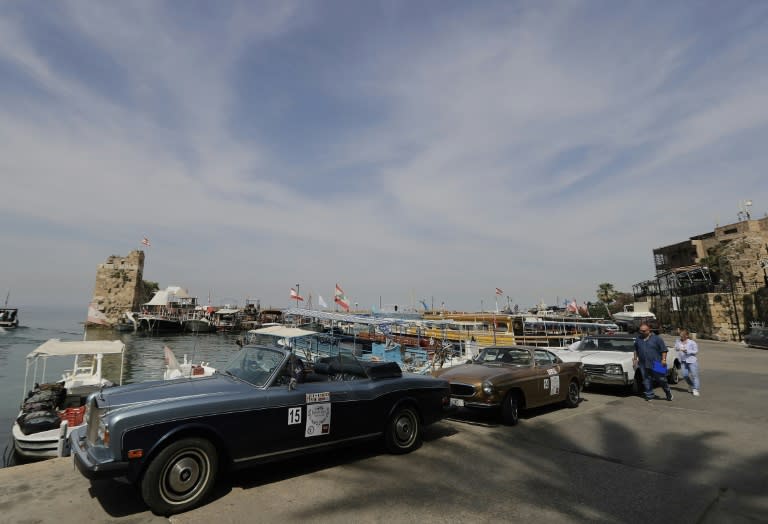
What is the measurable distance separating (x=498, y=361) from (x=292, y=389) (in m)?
5.48

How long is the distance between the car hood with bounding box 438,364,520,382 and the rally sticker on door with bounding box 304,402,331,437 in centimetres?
332

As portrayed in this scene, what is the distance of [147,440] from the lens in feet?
12.6

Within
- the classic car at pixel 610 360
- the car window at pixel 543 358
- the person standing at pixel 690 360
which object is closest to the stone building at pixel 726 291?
the classic car at pixel 610 360

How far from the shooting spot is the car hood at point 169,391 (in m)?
4.25

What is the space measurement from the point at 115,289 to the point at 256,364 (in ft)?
Answer: 284

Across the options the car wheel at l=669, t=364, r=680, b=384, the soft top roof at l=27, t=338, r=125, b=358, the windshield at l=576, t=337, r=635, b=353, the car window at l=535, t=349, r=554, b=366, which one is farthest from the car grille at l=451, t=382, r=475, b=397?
the soft top roof at l=27, t=338, r=125, b=358

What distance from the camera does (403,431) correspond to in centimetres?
600

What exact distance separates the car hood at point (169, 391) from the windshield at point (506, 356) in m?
5.90

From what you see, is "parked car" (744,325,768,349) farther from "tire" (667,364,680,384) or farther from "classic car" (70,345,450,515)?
"classic car" (70,345,450,515)

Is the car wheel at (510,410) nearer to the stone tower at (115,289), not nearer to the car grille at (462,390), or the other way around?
the car grille at (462,390)

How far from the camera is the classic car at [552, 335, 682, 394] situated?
10453 mm

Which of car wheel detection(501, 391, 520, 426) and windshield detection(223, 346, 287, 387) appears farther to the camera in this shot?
car wheel detection(501, 391, 520, 426)

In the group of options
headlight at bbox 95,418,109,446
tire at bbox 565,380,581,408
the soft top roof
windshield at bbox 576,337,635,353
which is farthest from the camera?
the soft top roof

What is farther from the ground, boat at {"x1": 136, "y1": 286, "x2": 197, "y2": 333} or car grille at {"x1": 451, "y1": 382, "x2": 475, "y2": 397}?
boat at {"x1": 136, "y1": 286, "x2": 197, "y2": 333}
